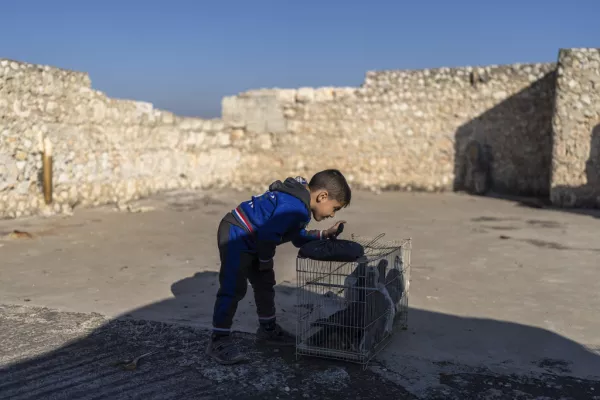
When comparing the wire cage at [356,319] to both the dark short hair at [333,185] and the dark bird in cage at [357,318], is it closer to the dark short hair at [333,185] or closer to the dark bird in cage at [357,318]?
Result: the dark bird in cage at [357,318]

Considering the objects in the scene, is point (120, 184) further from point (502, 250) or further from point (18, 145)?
point (502, 250)

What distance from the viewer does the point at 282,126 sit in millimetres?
13852

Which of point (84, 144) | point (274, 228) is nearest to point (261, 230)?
point (274, 228)

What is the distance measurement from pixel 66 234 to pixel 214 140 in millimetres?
6194

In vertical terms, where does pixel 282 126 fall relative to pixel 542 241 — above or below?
above

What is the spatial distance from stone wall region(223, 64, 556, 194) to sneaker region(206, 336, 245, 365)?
983 centimetres

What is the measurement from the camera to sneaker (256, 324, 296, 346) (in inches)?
145

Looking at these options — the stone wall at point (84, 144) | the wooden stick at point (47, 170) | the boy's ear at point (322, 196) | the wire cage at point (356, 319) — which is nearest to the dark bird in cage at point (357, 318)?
the wire cage at point (356, 319)

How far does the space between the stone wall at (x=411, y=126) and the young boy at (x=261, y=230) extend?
30.9 feet

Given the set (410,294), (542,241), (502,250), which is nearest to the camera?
(410,294)

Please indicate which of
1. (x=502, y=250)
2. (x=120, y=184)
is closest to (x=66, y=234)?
(x=120, y=184)

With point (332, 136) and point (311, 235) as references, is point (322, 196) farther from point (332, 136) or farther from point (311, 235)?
point (332, 136)

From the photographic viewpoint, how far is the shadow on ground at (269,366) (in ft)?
9.91

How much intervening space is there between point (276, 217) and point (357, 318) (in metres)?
0.75
